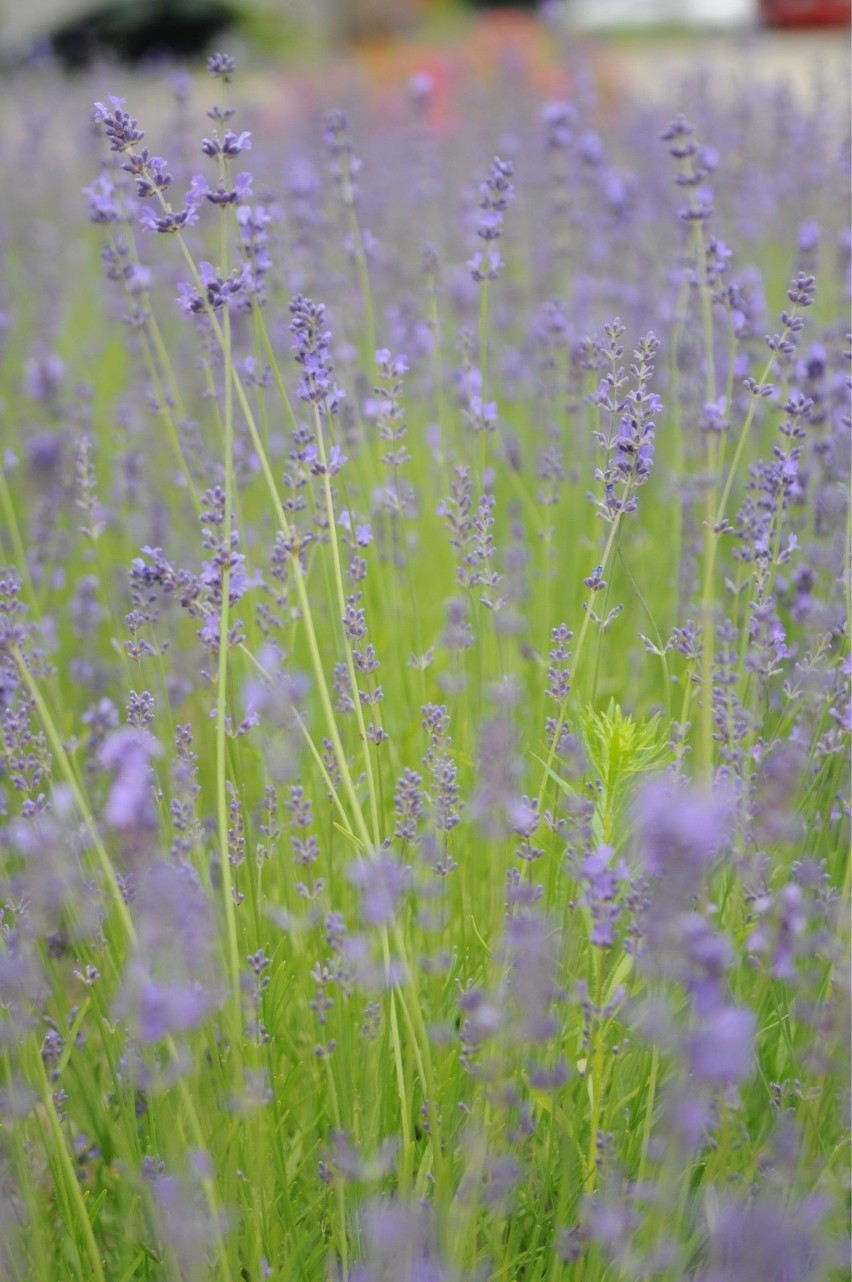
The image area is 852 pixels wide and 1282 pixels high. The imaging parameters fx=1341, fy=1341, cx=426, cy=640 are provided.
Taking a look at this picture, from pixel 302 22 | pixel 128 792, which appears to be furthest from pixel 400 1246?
pixel 302 22

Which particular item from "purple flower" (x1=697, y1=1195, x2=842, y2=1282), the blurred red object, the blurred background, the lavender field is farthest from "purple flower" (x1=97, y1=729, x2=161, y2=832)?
the blurred red object

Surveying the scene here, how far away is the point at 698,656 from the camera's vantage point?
6.11ft

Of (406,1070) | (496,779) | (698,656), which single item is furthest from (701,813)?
(406,1070)

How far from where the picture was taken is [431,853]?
1.81 meters

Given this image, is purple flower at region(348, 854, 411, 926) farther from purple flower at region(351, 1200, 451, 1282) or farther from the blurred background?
the blurred background

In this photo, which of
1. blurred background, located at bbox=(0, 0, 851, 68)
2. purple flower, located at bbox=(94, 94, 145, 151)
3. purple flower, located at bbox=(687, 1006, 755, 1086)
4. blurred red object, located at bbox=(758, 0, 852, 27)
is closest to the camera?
purple flower, located at bbox=(687, 1006, 755, 1086)

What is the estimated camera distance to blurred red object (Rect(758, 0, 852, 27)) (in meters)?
19.4

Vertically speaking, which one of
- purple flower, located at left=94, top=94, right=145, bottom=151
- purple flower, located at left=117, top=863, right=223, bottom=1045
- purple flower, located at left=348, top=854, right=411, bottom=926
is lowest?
purple flower, located at left=348, top=854, right=411, bottom=926

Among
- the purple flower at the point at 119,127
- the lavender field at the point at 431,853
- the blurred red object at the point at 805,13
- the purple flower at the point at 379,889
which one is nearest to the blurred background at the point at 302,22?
the blurred red object at the point at 805,13

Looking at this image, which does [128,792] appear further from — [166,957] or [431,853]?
[431,853]

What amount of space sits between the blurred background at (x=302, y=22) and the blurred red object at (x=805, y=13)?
0.01 metres

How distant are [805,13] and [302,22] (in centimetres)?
757

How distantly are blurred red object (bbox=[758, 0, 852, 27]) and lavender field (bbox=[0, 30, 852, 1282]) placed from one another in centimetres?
1867

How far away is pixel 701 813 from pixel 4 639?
0.93 metres
